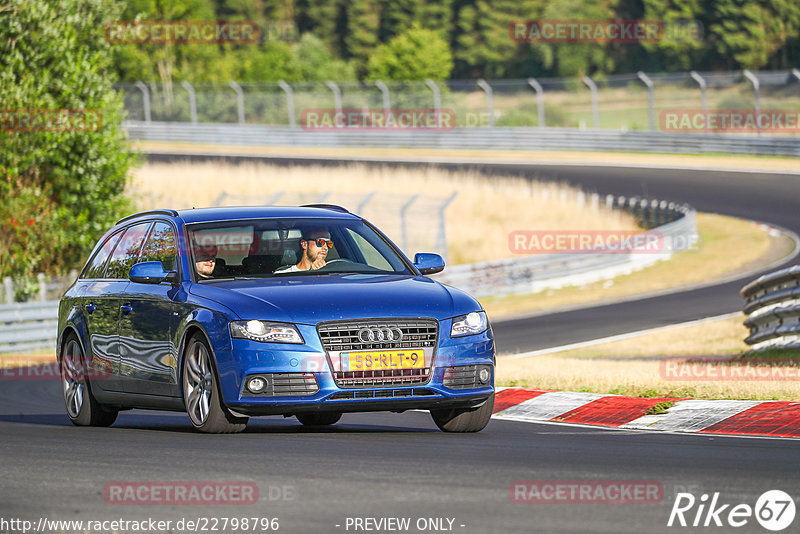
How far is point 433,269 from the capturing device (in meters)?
10.2

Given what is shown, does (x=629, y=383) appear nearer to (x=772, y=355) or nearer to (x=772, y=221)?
(x=772, y=355)

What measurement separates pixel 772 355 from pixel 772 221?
824 inches

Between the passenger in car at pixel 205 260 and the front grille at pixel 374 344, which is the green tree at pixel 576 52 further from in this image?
the front grille at pixel 374 344

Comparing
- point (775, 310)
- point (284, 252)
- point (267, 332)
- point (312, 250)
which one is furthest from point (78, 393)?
point (775, 310)

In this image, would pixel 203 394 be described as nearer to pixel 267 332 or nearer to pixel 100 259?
pixel 267 332

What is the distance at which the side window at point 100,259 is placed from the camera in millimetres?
11320

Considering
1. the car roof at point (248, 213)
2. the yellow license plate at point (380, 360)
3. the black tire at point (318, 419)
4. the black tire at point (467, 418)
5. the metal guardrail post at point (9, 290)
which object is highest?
the car roof at point (248, 213)

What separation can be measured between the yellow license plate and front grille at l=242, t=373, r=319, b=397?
23 centimetres

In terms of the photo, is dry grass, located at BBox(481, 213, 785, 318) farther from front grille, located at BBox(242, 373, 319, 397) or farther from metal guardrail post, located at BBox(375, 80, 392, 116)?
metal guardrail post, located at BBox(375, 80, 392, 116)

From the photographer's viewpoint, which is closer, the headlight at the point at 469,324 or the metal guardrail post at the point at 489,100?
the headlight at the point at 469,324

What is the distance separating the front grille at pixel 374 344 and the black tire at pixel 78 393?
2922 millimetres

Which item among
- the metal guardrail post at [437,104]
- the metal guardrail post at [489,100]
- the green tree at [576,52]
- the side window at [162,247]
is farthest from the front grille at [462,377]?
the green tree at [576,52]

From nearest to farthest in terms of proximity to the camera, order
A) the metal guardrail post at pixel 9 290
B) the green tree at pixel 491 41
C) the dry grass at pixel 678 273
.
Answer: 1. the metal guardrail post at pixel 9 290
2. the dry grass at pixel 678 273
3. the green tree at pixel 491 41

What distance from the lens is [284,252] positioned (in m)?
9.96
